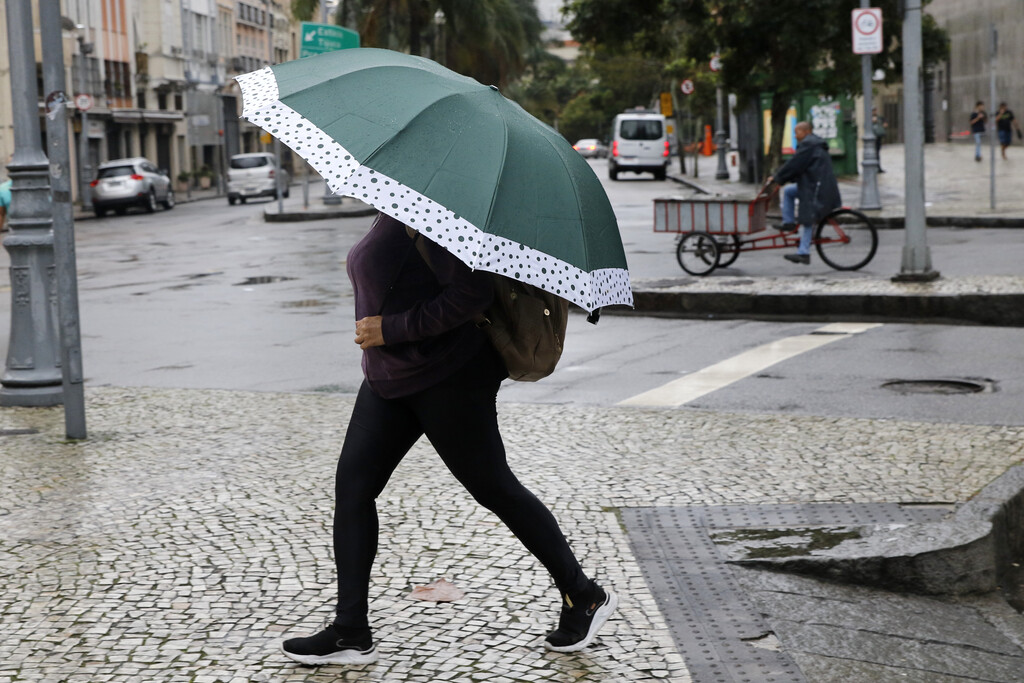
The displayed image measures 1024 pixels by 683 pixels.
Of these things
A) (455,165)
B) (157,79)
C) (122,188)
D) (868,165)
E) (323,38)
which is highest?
(157,79)

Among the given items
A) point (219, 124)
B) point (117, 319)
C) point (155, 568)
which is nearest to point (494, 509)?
point (155, 568)

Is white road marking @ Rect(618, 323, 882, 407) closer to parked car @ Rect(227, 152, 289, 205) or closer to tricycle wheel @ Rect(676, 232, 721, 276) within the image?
tricycle wheel @ Rect(676, 232, 721, 276)

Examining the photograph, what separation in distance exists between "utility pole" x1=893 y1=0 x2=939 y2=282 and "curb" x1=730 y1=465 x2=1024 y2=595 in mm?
8443

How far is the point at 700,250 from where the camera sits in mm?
15875

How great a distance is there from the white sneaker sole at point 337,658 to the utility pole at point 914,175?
10.2 m

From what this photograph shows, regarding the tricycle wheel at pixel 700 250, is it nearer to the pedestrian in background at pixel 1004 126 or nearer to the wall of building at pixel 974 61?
the pedestrian in background at pixel 1004 126

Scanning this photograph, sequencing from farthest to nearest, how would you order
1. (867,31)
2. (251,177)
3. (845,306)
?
1. (251,177)
2. (867,31)
3. (845,306)

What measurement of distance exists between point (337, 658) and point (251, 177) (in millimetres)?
41593

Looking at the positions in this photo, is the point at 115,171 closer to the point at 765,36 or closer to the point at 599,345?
the point at 765,36

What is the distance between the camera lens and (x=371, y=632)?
4.07 m

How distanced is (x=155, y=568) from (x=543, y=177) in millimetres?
2110

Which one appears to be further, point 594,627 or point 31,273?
point 31,273

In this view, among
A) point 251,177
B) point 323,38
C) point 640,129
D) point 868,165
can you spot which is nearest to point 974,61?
point 640,129

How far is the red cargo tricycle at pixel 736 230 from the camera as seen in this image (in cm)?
1560
